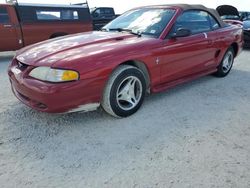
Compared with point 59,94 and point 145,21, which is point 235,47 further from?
point 59,94

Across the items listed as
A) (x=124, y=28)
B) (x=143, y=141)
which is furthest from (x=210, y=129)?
(x=124, y=28)

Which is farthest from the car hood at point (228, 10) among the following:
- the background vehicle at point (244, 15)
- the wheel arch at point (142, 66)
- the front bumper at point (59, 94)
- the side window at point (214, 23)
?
the front bumper at point (59, 94)

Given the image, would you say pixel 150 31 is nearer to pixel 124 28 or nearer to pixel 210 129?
pixel 124 28

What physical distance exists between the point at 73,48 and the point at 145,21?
133 centimetres

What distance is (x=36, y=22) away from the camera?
813 centimetres

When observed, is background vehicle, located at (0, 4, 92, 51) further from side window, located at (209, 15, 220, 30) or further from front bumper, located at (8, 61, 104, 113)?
side window, located at (209, 15, 220, 30)

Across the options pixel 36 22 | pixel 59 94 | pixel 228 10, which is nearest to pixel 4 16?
pixel 36 22

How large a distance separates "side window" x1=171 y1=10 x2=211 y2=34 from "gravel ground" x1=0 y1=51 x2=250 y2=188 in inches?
45.7

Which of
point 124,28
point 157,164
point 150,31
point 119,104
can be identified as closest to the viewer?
point 157,164

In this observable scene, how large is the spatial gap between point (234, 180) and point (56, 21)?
7.75 meters

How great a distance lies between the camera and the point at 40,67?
9.79 ft

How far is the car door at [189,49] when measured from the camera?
3844 millimetres

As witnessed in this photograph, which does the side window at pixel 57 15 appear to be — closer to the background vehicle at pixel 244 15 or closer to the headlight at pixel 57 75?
the headlight at pixel 57 75

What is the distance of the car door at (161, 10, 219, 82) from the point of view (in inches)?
151
